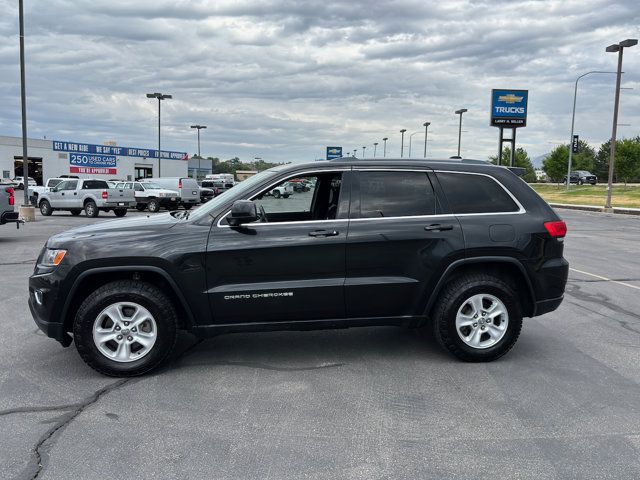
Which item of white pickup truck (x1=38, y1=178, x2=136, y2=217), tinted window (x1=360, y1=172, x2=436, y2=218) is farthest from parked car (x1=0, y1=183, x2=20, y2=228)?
tinted window (x1=360, y1=172, x2=436, y2=218)

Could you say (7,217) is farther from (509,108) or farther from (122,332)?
(509,108)

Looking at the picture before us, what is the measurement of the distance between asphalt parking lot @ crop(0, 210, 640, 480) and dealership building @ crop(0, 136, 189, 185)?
57814mm

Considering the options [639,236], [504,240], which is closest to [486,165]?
[504,240]

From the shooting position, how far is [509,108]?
4650 centimetres

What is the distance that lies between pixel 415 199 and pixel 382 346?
1532mm

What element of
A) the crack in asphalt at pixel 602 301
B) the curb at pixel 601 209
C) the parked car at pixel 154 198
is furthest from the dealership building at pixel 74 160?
the crack in asphalt at pixel 602 301

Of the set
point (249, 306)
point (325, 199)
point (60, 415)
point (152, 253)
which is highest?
point (325, 199)

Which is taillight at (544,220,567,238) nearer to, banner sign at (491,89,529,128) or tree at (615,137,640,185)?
banner sign at (491,89,529,128)

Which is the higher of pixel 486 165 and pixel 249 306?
pixel 486 165

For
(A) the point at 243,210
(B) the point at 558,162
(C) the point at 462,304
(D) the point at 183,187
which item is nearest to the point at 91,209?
(D) the point at 183,187

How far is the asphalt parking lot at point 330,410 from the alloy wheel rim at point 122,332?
0.23 metres

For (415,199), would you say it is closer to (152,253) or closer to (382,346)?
(382,346)

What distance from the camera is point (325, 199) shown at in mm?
5406

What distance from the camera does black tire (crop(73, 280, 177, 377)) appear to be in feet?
15.2
